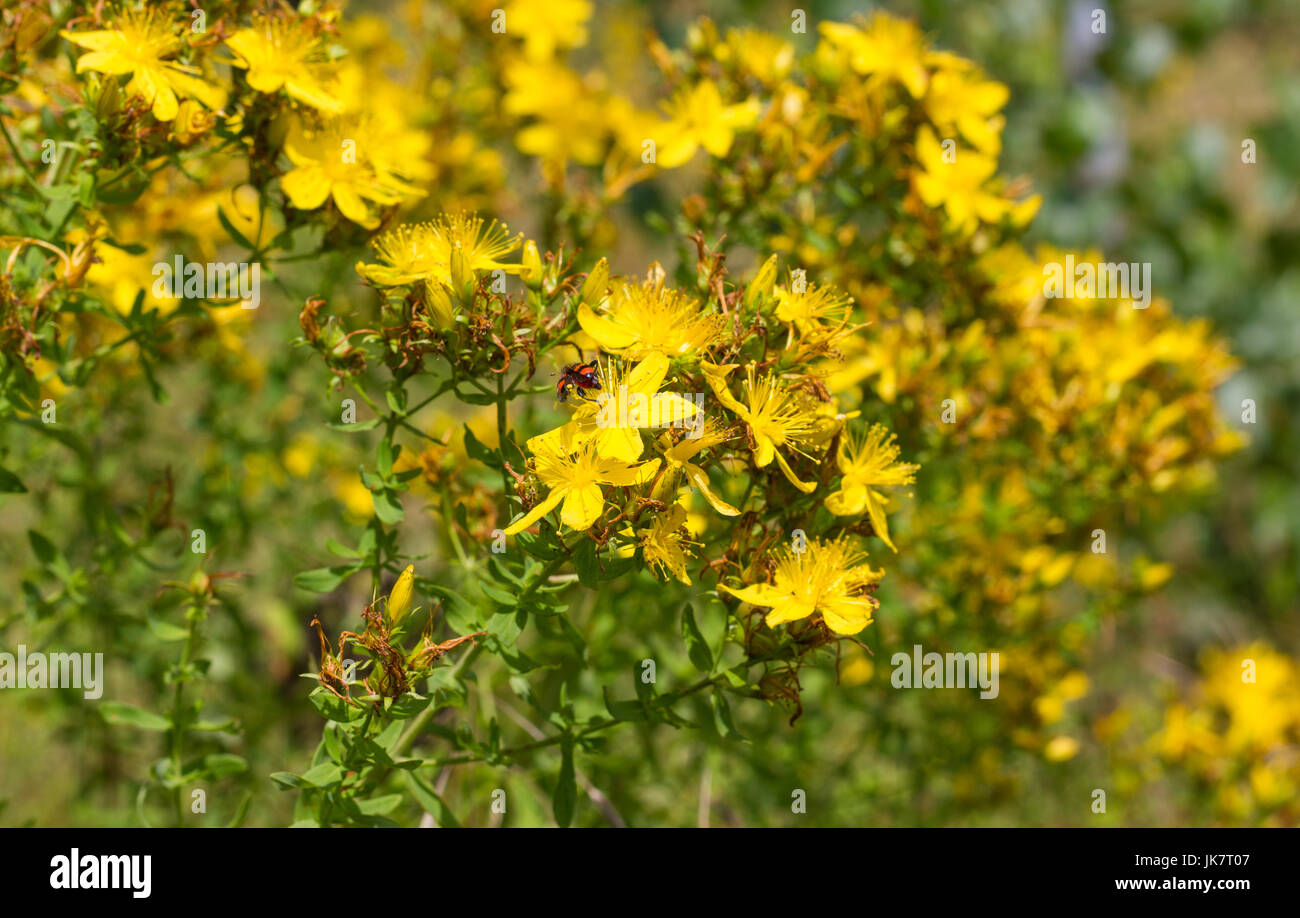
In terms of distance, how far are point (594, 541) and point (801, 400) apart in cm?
39

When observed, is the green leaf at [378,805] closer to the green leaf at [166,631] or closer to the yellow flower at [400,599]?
the yellow flower at [400,599]

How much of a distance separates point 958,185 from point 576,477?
1.20m

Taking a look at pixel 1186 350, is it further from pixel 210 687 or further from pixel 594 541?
pixel 210 687

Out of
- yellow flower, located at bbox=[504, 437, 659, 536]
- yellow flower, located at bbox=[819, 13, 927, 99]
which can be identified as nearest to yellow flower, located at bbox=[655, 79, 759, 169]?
yellow flower, located at bbox=[819, 13, 927, 99]

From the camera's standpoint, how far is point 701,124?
7.34ft

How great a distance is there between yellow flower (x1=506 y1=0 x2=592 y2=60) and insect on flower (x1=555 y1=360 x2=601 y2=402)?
2.05 meters

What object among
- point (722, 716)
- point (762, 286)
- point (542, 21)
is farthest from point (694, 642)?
point (542, 21)

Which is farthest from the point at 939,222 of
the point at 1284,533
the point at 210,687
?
the point at 1284,533

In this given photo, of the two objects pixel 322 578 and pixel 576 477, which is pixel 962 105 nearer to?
pixel 576 477

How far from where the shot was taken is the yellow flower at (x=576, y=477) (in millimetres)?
1330

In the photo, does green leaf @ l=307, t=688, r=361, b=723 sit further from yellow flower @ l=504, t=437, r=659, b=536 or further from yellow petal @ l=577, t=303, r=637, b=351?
yellow petal @ l=577, t=303, r=637, b=351

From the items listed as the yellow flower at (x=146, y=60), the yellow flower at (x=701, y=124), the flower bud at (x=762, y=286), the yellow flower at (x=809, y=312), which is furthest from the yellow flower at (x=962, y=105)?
the yellow flower at (x=146, y=60)

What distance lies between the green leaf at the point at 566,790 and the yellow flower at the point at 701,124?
3.99ft
